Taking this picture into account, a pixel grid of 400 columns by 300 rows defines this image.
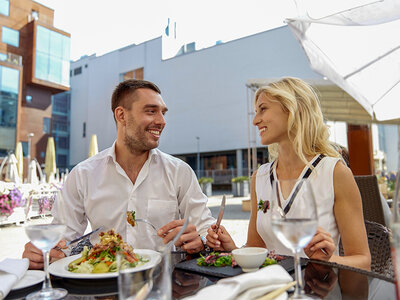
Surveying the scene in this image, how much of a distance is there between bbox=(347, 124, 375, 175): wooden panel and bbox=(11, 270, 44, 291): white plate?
7183 millimetres

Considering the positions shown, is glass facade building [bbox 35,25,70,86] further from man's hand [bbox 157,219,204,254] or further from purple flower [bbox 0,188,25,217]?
man's hand [bbox 157,219,204,254]

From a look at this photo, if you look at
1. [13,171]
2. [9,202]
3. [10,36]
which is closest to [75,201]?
[9,202]

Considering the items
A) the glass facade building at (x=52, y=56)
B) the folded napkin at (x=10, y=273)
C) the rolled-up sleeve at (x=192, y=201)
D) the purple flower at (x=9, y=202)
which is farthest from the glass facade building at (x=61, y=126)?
the folded napkin at (x=10, y=273)

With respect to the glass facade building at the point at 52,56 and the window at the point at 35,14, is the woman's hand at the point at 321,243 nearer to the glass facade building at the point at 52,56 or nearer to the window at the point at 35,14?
the glass facade building at the point at 52,56

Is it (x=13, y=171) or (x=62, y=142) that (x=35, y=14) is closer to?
(x=62, y=142)

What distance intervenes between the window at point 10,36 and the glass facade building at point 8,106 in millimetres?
4318

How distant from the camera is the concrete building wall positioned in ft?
92.2

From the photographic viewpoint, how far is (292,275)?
3.45 feet

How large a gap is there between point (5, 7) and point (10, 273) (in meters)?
32.3

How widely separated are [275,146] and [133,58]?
34460 mm

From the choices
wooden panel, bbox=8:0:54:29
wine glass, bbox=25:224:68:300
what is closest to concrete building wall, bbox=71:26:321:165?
wooden panel, bbox=8:0:54:29

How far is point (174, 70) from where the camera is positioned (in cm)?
3262

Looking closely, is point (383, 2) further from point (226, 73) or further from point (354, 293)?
point (226, 73)

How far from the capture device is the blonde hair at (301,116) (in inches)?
80.0
